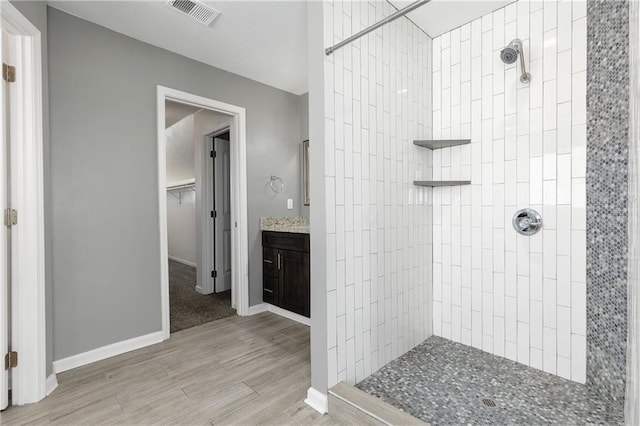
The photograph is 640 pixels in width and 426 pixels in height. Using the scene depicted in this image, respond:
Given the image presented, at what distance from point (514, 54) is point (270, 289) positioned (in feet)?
9.42

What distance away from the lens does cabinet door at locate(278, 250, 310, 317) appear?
2.86m

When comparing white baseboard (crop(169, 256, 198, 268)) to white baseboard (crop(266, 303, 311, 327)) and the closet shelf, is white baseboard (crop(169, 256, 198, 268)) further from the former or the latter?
white baseboard (crop(266, 303, 311, 327))

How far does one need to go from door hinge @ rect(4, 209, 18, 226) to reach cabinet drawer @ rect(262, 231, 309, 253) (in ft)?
6.29

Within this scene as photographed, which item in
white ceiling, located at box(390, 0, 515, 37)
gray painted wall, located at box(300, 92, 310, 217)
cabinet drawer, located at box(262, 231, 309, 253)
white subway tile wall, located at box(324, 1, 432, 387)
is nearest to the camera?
white subway tile wall, located at box(324, 1, 432, 387)

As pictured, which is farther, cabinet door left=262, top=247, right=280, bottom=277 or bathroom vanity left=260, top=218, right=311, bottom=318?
cabinet door left=262, top=247, right=280, bottom=277

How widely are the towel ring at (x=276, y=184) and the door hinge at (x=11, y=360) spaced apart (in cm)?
236

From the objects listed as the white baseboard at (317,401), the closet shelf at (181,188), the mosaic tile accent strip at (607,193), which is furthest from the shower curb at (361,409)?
the closet shelf at (181,188)

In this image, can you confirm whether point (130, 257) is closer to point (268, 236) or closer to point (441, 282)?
point (268, 236)

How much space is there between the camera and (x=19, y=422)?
1.59 m

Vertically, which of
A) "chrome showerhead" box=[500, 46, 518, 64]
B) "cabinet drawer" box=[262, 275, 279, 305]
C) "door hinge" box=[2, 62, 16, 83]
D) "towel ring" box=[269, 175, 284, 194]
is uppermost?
"chrome showerhead" box=[500, 46, 518, 64]

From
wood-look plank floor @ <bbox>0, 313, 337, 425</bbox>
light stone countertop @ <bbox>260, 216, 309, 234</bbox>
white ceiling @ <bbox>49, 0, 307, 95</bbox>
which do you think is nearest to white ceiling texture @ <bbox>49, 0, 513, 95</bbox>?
white ceiling @ <bbox>49, 0, 307, 95</bbox>

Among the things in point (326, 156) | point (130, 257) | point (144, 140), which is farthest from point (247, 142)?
point (326, 156)

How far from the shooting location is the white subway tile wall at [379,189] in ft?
5.64

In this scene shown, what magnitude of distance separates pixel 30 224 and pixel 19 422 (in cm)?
106
